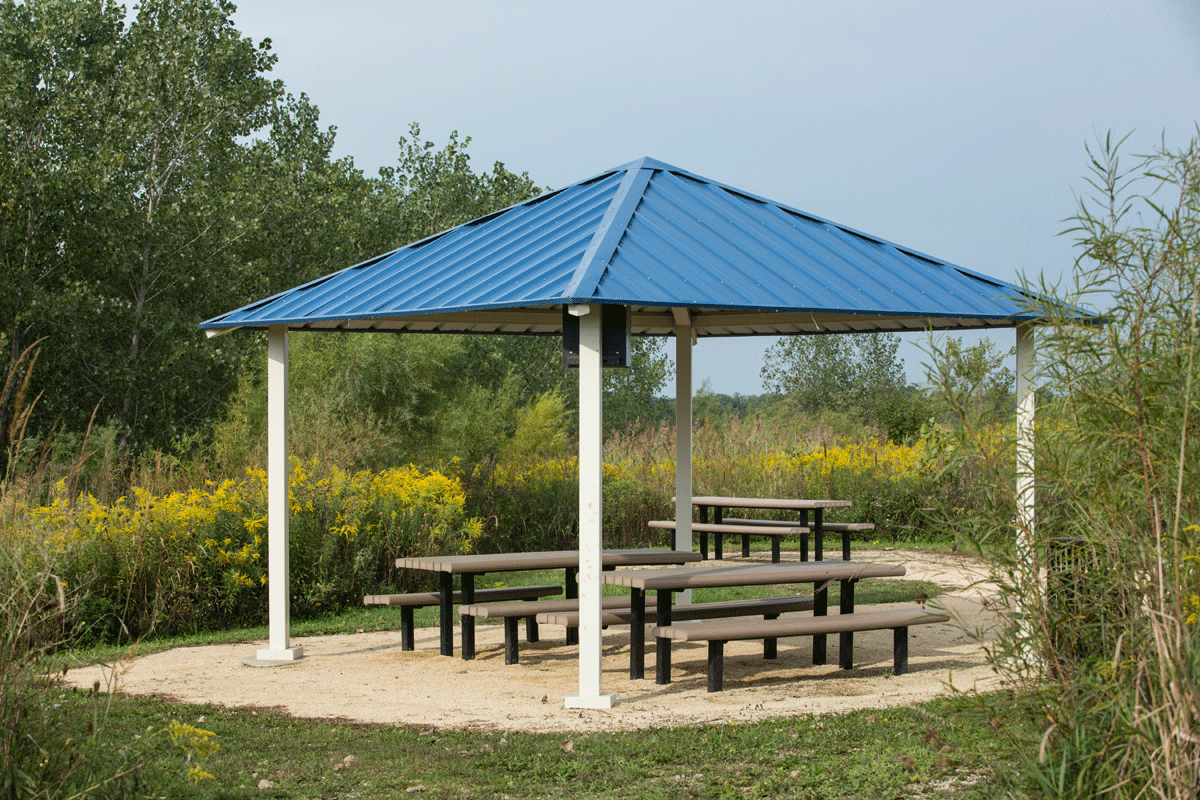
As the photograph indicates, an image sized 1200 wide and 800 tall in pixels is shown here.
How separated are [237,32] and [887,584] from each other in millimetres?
21569

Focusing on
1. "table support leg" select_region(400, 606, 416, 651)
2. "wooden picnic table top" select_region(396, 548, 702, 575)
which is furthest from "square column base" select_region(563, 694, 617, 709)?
"table support leg" select_region(400, 606, 416, 651)

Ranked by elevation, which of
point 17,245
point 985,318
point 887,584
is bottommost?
point 887,584

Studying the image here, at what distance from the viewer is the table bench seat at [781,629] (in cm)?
701

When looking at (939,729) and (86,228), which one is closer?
(939,729)

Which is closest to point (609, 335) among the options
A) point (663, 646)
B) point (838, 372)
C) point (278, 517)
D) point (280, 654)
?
point (663, 646)

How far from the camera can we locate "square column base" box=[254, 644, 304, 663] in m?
8.31

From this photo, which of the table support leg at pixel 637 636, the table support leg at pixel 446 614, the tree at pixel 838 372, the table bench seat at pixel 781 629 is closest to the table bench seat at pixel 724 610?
the table support leg at pixel 637 636

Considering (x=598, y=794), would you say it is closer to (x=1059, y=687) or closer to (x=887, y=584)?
(x=1059, y=687)

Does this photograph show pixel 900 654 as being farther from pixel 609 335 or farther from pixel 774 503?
pixel 774 503

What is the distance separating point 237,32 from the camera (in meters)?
26.9

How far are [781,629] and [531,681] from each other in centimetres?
173

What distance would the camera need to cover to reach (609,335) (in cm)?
676

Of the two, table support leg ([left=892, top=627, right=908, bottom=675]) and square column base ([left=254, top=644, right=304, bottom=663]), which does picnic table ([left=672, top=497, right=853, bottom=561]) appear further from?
square column base ([left=254, top=644, right=304, bottom=663])

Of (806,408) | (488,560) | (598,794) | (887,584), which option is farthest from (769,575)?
(806,408)
